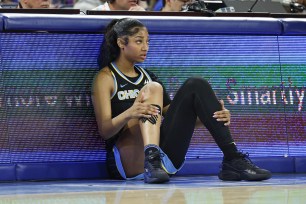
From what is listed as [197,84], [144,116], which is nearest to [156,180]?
[144,116]

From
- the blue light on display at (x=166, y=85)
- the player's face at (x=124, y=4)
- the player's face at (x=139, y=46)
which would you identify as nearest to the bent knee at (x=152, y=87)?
the player's face at (x=139, y=46)

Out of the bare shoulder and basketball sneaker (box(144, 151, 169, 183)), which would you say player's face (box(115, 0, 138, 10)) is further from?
basketball sneaker (box(144, 151, 169, 183))

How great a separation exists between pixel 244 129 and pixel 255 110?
0.17 metres

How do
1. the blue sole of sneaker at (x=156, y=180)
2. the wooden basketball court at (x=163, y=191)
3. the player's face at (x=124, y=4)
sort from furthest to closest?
the player's face at (x=124, y=4) → the blue sole of sneaker at (x=156, y=180) → the wooden basketball court at (x=163, y=191)

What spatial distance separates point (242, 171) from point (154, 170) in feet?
1.90

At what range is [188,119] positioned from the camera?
501 centimetres

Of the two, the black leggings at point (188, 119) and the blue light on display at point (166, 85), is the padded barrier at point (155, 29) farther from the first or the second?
the black leggings at point (188, 119)

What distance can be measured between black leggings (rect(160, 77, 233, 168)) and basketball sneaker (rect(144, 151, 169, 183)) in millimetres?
202

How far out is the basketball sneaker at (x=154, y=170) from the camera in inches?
186

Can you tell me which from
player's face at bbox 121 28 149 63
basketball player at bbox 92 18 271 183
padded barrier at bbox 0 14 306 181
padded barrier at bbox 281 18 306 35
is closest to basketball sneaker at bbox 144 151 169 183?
basketball player at bbox 92 18 271 183

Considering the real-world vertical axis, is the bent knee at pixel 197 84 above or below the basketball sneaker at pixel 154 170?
above

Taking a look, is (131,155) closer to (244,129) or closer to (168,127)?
(168,127)

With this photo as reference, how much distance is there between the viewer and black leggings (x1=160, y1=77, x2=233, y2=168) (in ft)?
16.1

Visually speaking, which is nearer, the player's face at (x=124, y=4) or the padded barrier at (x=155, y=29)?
the padded barrier at (x=155, y=29)
